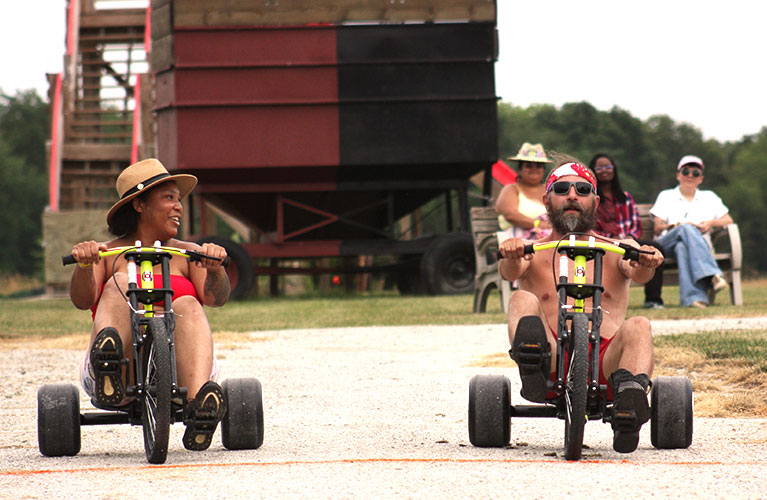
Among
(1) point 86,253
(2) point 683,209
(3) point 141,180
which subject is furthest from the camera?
(2) point 683,209

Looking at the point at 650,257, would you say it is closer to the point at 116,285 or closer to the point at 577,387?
the point at 577,387

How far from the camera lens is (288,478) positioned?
165 inches

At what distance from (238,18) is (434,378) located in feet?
38.7

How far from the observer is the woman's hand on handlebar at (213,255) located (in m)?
4.90

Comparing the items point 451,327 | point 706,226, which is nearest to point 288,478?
point 451,327

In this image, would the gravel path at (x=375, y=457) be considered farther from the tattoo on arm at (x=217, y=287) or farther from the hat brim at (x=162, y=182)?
the hat brim at (x=162, y=182)

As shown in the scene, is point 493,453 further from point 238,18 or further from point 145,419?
point 238,18

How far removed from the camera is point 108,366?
461cm

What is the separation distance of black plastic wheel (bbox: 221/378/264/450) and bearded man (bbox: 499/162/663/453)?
966mm

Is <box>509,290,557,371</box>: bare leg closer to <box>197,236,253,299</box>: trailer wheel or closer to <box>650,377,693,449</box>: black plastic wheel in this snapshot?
<box>650,377,693,449</box>: black plastic wheel

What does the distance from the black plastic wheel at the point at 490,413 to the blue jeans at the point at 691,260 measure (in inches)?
318

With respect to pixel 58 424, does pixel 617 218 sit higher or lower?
higher

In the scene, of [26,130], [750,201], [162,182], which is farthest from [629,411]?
[26,130]

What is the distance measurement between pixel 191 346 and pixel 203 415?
379 millimetres
